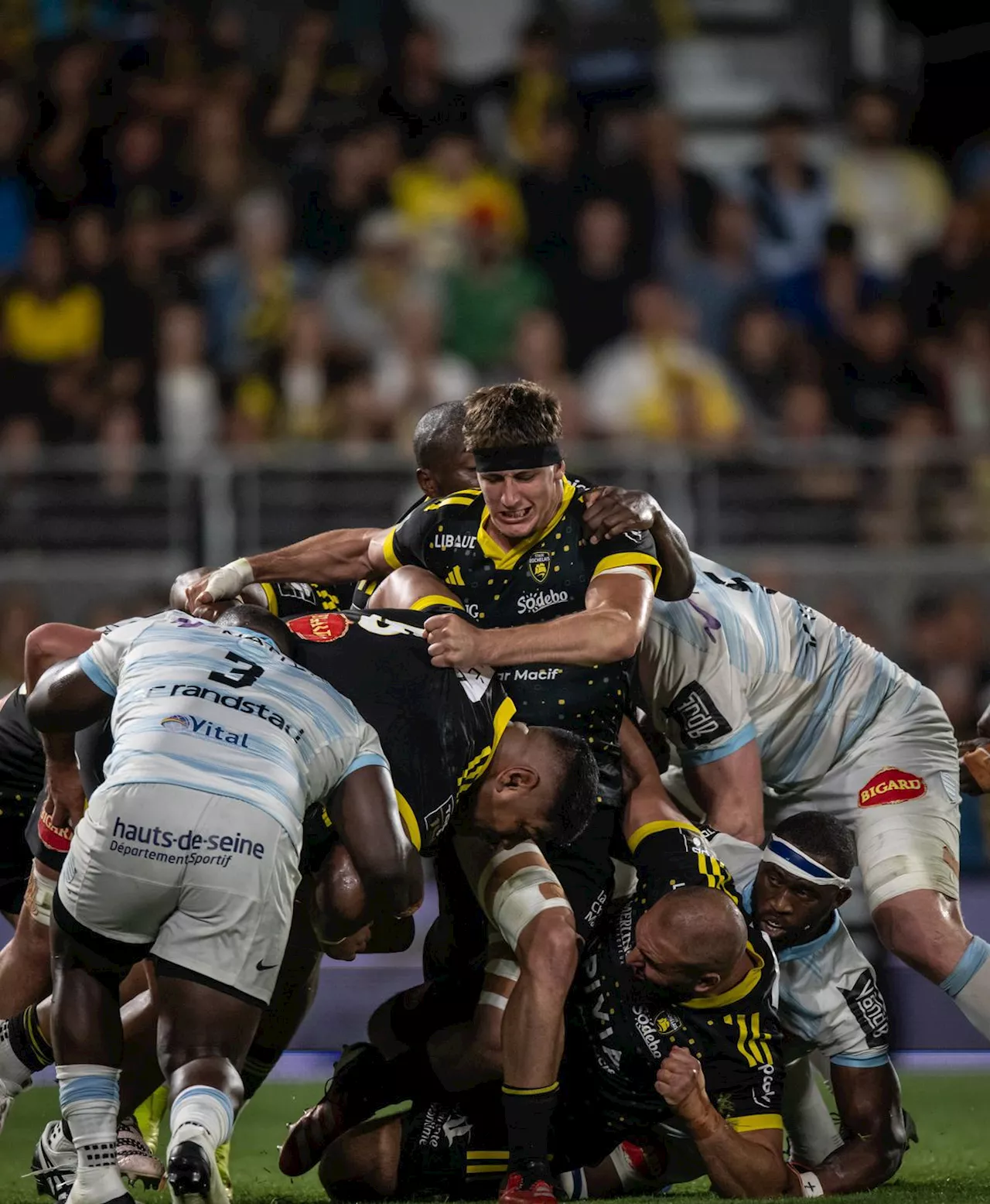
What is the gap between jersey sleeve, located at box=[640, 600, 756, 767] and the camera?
20.7 ft

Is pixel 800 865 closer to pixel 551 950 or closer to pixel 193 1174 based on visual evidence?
pixel 551 950

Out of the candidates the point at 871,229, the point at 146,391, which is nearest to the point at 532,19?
the point at 871,229

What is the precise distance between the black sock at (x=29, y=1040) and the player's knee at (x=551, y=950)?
1451 mm

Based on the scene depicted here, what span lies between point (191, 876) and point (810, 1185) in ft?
6.60

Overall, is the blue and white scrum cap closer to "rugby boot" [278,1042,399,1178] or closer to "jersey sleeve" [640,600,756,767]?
"jersey sleeve" [640,600,756,767]

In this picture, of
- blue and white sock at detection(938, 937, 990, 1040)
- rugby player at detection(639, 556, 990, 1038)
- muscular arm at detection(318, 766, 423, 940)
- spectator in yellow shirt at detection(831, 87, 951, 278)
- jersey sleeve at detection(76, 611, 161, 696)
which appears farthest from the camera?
spectator in yellow shirt at detection(831, 87, 951, 278)

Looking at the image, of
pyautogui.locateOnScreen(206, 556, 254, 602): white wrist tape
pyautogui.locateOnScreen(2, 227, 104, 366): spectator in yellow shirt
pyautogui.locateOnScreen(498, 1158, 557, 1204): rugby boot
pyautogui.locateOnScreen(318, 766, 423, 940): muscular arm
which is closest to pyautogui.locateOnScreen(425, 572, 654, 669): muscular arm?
pyautogui.locateOnScreen(318, 766, 423, 940): muscular arm

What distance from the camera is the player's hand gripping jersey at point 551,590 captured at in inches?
232

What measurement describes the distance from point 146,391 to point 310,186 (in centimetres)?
200

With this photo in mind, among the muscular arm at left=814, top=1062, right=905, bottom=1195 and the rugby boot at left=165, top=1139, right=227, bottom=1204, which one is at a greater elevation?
the rugby boot at left=165, top=1139, right=227, bottom=1204

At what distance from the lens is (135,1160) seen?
219 inches

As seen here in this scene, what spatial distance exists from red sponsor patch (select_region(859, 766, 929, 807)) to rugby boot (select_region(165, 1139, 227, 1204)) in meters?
2.80

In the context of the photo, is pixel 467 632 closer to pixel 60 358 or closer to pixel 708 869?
pixel 708 869

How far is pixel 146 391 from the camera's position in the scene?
38.3 ft
